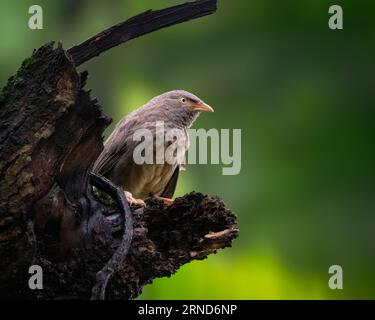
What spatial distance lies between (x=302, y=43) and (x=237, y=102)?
5.07 feet

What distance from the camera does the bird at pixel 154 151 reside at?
21.5 feet

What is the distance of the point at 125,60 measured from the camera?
10.5 meters

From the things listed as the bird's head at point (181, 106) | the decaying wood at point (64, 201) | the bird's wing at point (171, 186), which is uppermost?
the bird's head at point (181, 106)

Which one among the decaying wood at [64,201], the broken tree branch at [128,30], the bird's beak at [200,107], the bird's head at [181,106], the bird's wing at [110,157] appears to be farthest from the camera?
the bird's beak at [200,107]

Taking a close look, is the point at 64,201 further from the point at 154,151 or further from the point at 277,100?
the point at 277,100

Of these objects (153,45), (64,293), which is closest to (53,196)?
(64,293)

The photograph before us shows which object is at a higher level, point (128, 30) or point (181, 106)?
point (181, 106)

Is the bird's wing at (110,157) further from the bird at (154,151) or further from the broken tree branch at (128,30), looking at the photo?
the broken tree branch at (128,30)

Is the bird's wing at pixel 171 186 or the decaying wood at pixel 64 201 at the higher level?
the bird's wing at pixel 171 186

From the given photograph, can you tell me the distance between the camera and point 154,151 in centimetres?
667

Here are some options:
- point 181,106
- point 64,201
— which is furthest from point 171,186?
point 64,201

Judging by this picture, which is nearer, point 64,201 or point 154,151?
point 64,201

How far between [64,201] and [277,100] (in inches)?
226

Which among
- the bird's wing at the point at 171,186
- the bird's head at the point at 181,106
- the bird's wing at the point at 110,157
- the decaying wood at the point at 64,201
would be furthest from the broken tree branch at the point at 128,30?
the bird's wing at the point at 171,186
